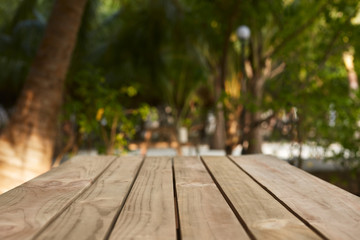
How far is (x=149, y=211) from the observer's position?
1.14m

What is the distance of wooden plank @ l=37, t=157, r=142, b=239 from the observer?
947mm

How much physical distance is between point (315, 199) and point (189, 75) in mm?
10635

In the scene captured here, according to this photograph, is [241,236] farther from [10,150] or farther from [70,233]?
[10,150]

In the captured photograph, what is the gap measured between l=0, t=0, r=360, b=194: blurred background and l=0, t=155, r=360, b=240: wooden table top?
8.31ft

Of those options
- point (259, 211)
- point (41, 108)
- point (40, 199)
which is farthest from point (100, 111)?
point (259, 211)

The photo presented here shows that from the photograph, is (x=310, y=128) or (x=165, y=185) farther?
(x=310, y=128)

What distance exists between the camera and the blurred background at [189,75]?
417cm

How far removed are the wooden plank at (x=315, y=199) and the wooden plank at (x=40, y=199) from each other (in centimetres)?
65

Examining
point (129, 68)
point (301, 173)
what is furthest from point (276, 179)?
point (129, 68)

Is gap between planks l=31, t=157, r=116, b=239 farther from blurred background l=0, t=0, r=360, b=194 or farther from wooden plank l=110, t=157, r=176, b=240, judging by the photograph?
blurred background l=0, t=0, r=360, b=194

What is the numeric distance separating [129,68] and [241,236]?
8292mm

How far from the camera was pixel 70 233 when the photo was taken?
3.10ft

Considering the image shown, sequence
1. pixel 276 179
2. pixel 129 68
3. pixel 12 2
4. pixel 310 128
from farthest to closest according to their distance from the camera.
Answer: pixel 12 2 < pixel 129 68 < pixel 310 128 < pixel 276 179

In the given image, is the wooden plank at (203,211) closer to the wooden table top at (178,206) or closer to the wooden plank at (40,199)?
the wooden table top at (178,206)
